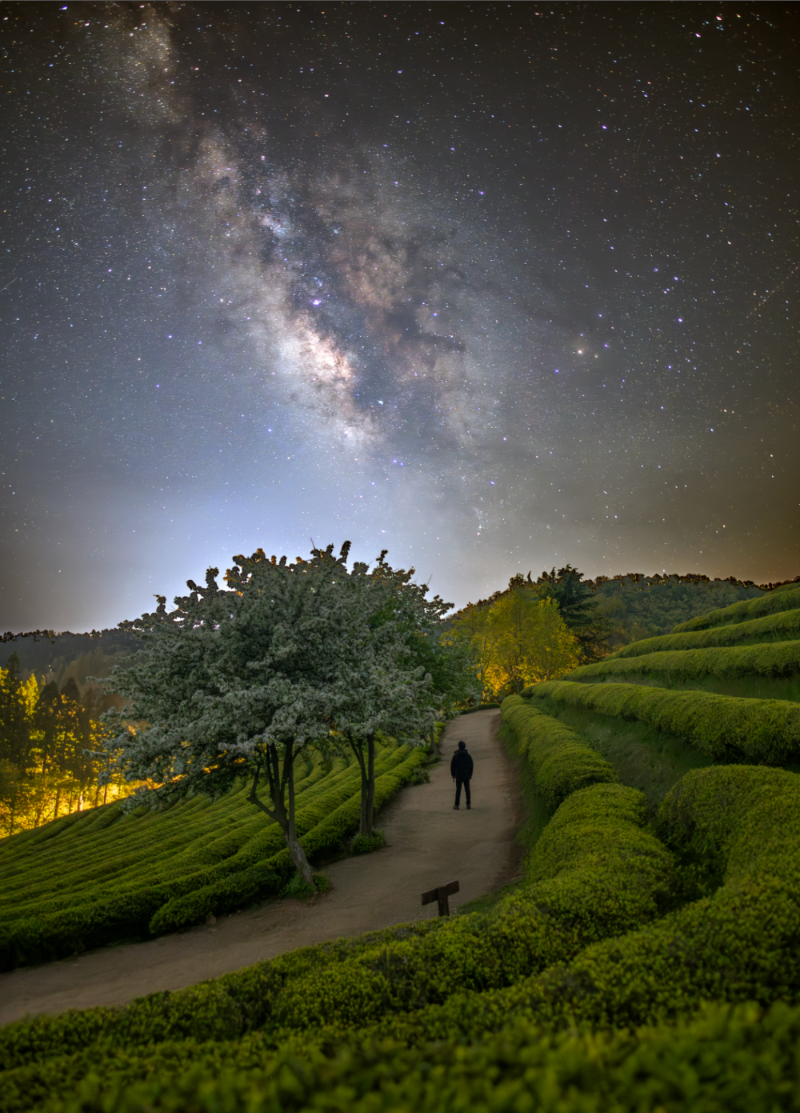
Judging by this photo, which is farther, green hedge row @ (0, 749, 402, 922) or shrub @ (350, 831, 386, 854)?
shrub @ (350, 831, 386, 854)

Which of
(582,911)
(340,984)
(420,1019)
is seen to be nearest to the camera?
(420,1019)

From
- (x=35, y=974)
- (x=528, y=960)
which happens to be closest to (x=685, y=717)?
(x=528, y=960)

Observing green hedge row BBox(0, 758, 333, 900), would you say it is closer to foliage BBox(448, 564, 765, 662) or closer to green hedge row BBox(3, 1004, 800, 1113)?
green hedge row BBox(3, 1004, 800, 1113)

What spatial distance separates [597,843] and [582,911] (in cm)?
256

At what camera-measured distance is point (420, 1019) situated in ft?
12.3

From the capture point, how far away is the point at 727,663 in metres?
15.4

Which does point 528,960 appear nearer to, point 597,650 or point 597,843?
point 597,843

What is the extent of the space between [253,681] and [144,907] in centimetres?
620

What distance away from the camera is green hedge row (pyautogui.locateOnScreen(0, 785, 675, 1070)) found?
395 cm

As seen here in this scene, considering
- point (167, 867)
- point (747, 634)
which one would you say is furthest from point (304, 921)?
point (747, 634)

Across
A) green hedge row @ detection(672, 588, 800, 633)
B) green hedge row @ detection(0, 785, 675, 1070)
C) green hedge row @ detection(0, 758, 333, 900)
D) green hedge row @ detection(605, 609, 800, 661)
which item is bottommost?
green hedge row @ detection(0, 758, 333, 900)

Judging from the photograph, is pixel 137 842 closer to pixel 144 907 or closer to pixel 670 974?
pixel 144 907

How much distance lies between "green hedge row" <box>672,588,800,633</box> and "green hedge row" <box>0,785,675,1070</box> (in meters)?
17.8

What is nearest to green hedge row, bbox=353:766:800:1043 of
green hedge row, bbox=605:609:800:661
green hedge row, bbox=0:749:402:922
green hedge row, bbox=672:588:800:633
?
green hedge row, bbox=0:749:402:922
